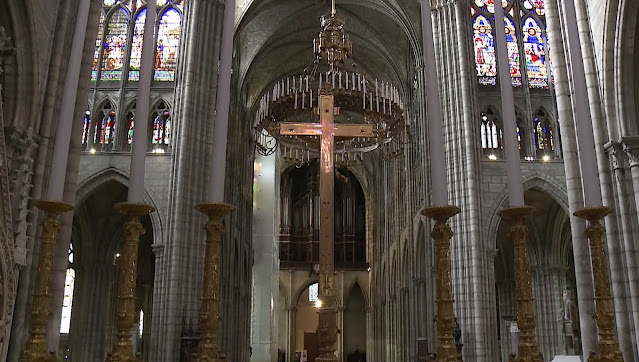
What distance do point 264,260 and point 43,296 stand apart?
29.1 meters

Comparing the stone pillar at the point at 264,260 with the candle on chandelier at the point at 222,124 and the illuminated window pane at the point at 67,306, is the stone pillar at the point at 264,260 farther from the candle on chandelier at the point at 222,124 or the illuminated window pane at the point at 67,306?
the candle on chandelier at the point at 222,124

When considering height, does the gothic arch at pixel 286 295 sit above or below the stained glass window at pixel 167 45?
below

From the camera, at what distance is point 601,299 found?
14.4 feet

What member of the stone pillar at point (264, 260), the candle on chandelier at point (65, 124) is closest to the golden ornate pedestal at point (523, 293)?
the candle on chandelier at point (65, 124)

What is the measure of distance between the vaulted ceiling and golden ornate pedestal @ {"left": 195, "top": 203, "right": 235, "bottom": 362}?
19962 mm

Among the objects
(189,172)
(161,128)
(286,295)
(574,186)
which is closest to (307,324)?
(286,295)

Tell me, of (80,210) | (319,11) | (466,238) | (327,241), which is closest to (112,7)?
(80,210)

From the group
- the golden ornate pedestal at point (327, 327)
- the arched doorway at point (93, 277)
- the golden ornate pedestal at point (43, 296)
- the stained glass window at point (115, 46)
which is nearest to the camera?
the golden ornate pedestal at point (43, 296)

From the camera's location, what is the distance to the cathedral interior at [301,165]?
800 centimetres

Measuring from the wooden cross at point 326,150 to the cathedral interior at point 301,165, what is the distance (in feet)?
0.16

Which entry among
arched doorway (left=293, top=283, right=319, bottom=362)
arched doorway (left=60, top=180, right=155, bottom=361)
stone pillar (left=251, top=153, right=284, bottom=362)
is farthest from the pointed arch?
arched doorway (left=293, top=283, right=319, bottom=362)

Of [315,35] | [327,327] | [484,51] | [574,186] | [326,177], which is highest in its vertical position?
[315,35]

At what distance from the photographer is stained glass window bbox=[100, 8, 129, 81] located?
20.4m

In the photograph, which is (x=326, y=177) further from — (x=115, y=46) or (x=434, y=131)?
(x=115, y=46)
